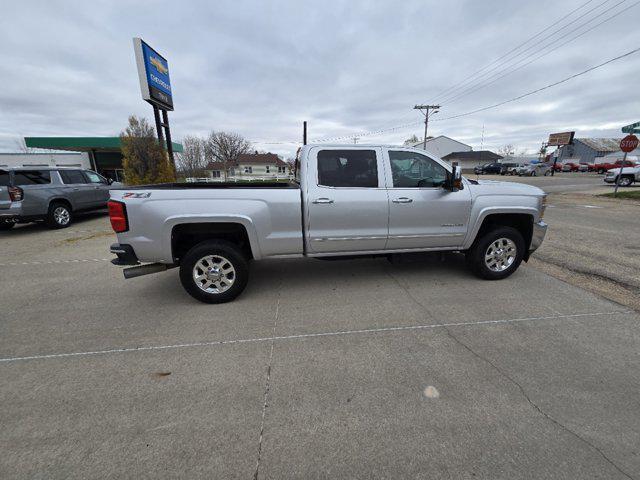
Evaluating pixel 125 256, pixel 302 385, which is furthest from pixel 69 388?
pixel 302 385

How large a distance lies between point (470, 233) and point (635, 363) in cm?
213

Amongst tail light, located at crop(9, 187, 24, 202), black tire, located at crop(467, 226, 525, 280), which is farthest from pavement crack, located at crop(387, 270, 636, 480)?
tail light, located at crop(9, 187, 24, 202)

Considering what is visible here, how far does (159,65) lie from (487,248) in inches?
575

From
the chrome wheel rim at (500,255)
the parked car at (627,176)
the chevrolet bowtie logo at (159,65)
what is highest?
the chevrolet bowtie logo at (159,65)

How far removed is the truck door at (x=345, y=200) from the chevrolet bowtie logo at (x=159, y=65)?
12.2 m

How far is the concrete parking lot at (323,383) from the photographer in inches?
70.1

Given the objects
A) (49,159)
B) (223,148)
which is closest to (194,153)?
(223,148)

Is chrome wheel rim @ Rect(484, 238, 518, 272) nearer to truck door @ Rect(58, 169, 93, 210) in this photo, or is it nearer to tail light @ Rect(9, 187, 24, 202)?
tail light @ Rect(9, 187, 24, 202)

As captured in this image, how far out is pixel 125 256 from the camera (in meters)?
3.49

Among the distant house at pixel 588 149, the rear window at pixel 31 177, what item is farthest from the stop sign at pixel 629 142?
the distant house at pixel 588 149

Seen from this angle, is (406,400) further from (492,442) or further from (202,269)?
(202,269)

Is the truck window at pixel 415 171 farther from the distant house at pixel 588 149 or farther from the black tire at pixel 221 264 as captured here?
the distant house at pixel 588 149

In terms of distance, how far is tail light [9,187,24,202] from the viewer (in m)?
7.54

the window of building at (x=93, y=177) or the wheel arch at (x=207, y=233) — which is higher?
the window of building at (x=93, y=177)
